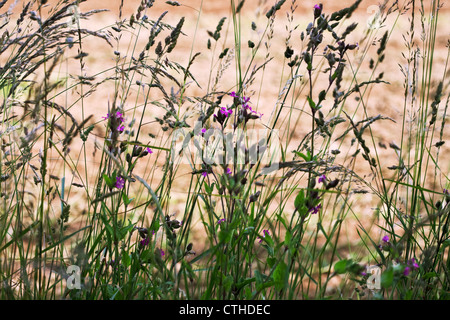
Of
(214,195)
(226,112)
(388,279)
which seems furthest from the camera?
(226,112)

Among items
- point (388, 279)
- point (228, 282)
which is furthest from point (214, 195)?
point (388, 279)

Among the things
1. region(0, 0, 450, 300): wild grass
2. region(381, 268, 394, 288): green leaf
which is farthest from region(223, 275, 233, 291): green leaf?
region(381, 268, 394, 288): green leaf

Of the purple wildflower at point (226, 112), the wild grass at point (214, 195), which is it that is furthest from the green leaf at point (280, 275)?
the purple wildflower at point (226, 112)

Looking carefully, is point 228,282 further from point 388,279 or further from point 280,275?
point 388,279

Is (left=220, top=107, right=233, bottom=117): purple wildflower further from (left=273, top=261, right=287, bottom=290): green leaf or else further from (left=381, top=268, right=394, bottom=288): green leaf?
(left=381, top=268, right=394, bottom=288): green leaf

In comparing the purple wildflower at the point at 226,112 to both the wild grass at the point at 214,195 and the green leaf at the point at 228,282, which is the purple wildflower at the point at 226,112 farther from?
the green leaf at the point at 228,282

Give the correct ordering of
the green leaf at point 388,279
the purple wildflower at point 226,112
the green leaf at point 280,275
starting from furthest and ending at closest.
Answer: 1. the purple wildflower at point 226,112
2. the green leaf at point 280,275
3. the green leaf at point 388,279

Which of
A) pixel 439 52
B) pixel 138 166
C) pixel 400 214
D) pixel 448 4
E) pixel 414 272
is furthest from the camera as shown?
pixel 448 4

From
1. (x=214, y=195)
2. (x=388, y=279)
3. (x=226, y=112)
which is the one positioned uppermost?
(x=226, y=112)

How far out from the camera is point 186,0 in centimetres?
571
